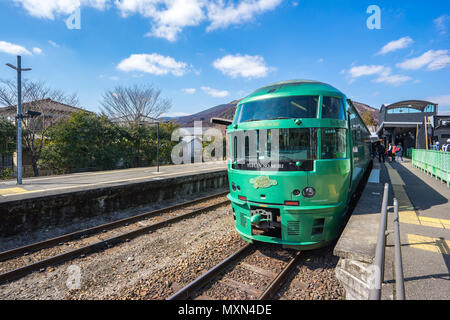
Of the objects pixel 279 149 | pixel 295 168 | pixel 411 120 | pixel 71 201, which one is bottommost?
pixel 71 201

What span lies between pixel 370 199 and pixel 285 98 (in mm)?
3971

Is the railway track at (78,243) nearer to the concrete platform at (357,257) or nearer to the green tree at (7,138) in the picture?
the concrete platform at (357,257)

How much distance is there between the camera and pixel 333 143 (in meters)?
4.38

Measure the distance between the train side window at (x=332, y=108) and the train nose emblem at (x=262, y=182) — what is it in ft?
5.06

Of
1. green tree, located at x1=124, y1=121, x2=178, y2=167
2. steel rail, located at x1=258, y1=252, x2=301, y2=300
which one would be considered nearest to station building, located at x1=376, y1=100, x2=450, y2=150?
green tree, located at x1=124, y1=121, x2=178, y2=167

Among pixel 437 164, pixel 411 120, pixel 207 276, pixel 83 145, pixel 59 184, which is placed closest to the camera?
pixel 207 276

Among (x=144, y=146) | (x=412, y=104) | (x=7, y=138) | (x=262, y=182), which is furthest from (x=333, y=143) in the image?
(x=412, y=104)

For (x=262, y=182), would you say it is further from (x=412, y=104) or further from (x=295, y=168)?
(x=412, y=104)

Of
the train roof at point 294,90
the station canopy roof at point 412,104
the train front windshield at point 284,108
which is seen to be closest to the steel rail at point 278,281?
the train front windshield at point 284,108

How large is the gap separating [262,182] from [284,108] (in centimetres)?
149

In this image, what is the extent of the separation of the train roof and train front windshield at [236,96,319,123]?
10 cm

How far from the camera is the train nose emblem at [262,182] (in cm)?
423

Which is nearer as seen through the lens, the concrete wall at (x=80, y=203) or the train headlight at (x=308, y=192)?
the train headlight at (x=308, y=192)

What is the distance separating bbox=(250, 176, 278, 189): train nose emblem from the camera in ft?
13.9
